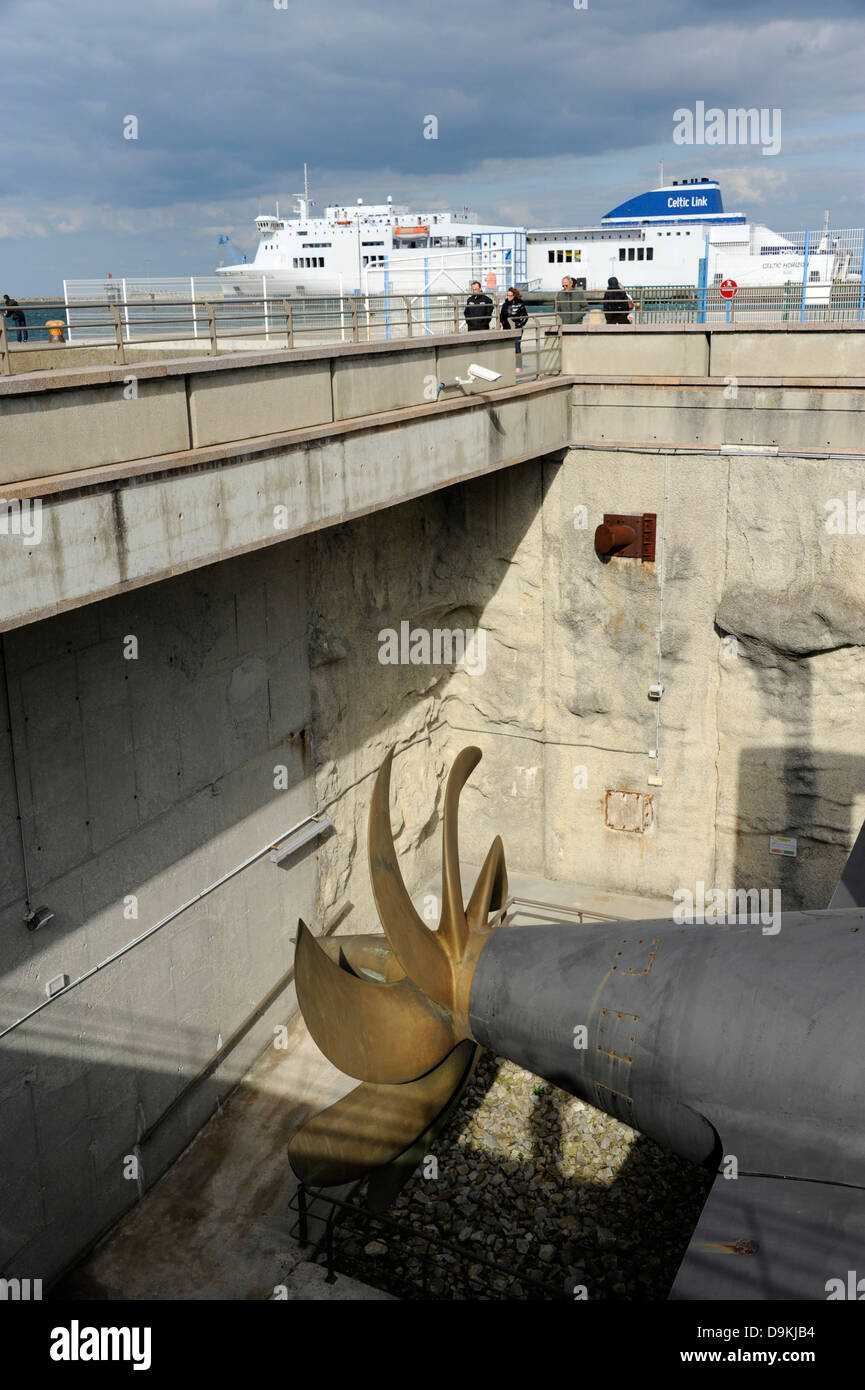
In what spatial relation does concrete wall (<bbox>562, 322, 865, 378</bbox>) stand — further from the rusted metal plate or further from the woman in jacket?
the rusted metal plate

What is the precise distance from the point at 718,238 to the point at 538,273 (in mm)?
7489

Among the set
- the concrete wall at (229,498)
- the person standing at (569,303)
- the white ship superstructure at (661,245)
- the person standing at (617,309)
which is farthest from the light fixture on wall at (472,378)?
the white ship superstructure at (661,245)

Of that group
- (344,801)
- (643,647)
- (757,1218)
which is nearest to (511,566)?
(643,647)

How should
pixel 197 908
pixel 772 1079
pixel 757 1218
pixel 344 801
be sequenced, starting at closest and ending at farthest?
1. pixel 757 1218
2. pixel 772 1079
3. pixel 197 908
4. pixel 344 801

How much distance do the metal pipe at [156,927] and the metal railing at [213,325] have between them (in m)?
5.80

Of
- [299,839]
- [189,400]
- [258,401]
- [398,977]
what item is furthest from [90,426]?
[299,839]

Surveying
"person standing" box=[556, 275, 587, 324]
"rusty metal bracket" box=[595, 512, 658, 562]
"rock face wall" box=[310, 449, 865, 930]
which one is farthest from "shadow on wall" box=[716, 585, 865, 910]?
"person standing" box=[556, 275, 587, 324]

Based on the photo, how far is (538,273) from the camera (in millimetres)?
46250

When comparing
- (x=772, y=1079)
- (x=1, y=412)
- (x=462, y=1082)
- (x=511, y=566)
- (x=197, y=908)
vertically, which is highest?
(x=1, y=412)

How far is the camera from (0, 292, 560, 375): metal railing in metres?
8.71

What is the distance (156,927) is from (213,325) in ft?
20.6

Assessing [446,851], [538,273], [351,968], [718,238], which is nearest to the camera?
[446,851]

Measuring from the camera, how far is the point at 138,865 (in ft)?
38.4

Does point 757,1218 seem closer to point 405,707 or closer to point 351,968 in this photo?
point 351,968
